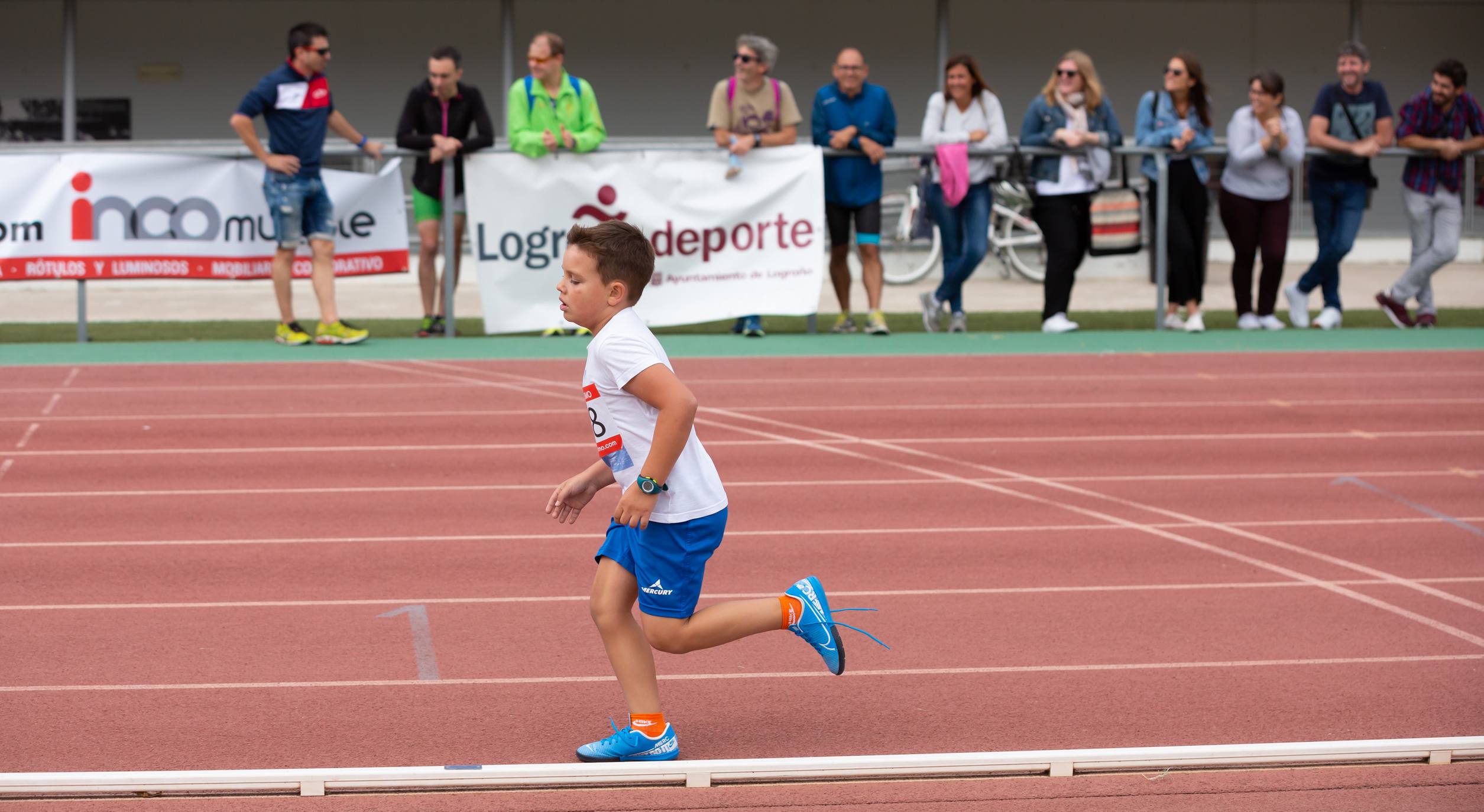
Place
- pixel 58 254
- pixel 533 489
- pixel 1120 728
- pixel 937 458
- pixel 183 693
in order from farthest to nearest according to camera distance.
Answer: pixel 58 254 → pixel 937 458 → pixel 533 489 → pixel 183 693 → pixel 1120 728

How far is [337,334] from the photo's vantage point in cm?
1152

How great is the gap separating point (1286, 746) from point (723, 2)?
20.0 meters

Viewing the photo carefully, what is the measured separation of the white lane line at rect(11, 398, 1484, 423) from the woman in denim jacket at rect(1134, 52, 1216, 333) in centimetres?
282

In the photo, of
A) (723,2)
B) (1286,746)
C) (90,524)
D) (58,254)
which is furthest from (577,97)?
(723,2)

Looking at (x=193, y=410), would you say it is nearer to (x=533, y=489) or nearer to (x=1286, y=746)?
(x=533, y=489)

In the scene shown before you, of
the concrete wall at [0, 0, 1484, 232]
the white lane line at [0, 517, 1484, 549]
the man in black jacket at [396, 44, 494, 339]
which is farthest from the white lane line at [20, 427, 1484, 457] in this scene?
the concrete wall at [0, 0, 1484, 232]

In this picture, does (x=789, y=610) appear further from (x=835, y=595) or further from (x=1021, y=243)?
(x=1021, y=243)

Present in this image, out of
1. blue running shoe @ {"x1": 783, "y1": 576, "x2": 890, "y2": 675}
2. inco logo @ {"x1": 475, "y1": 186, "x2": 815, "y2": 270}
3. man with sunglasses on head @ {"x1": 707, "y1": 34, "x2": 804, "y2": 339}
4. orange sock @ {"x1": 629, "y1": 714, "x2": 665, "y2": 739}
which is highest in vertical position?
man with sunglasses on head @ {"x1": 707, "y1": 34, "x2": 804, "y2": 339}

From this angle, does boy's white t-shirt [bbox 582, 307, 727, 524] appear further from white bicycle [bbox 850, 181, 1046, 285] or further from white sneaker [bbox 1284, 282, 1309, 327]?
white bicycle [bbox 850, 181, 1046, 285]

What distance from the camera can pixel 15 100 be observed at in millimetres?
21672

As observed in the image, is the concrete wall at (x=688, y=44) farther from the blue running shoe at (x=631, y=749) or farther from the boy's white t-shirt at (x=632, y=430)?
the blue running shoe at (x=631, y=749)

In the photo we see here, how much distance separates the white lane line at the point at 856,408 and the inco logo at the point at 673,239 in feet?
8.23

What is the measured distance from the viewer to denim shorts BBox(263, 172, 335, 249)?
10953mm

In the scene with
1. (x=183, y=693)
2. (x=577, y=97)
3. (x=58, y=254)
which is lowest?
(x=183, y=693)
